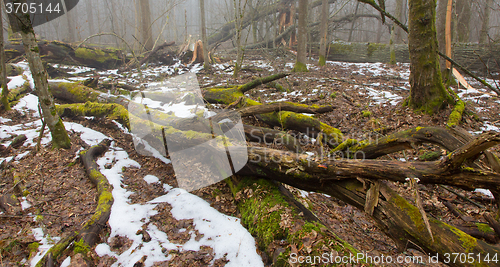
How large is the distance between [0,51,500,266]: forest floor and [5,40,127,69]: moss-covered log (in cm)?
544

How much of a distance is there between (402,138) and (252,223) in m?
2.30

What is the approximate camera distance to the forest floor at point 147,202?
2.58 metres

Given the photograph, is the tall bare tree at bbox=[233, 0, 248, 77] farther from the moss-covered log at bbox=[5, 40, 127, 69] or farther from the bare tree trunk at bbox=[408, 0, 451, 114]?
the moss-covered log at bbox=[5, 40, 127, 69]

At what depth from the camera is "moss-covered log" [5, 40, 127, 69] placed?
9445mm

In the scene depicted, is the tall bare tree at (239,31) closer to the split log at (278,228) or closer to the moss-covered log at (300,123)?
the moss-covered log at (300,123)

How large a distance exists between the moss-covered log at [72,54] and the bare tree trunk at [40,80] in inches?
306

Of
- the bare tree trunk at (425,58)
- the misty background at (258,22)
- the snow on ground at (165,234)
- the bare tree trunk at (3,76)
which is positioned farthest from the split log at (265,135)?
the bare tree trunk at (3,76)

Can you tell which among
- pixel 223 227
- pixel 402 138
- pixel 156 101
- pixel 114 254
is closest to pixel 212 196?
pixel 223 227

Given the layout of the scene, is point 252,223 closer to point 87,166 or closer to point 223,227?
point 223,227

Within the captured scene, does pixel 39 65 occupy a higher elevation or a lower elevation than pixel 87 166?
higher

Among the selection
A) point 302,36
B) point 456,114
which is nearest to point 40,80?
point 456,114

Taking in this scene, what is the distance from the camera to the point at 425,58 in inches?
197

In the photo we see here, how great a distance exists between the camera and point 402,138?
3.13 metres

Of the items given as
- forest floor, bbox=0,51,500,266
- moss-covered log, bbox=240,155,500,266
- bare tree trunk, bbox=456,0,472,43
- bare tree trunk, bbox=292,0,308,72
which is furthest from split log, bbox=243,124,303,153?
bare tree trunk, bbox=456,0,472,43
